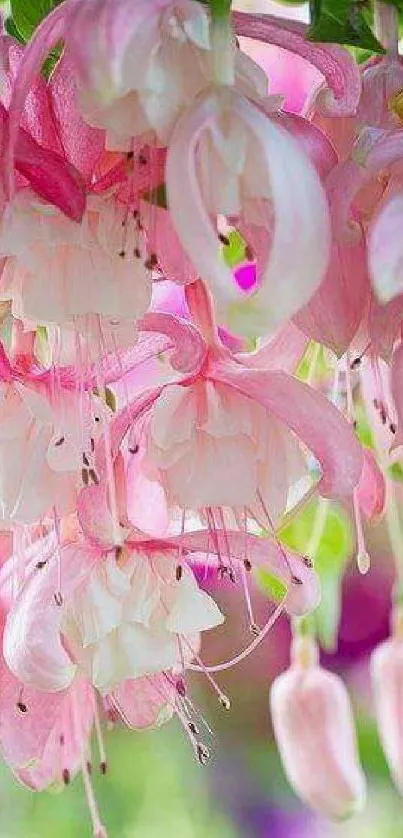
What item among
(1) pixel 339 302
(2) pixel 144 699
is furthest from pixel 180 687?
(1) pixel 339 302

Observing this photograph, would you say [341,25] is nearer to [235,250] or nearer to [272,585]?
[235,250]

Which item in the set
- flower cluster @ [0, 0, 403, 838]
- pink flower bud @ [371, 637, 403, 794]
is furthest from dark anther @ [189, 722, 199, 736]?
pink flower bud @ [371, 637, 403, 794]

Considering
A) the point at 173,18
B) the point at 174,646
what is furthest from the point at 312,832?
the point at 173,18

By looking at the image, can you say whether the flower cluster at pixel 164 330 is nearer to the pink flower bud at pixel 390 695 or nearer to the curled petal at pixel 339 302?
the curled petal at pixel 339 302

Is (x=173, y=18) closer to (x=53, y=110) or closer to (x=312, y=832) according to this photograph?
(x=53, y=110)

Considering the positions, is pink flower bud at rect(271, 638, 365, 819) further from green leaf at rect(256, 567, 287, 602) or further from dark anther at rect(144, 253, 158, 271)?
dark anther at rect(144, 253, 158, 271)

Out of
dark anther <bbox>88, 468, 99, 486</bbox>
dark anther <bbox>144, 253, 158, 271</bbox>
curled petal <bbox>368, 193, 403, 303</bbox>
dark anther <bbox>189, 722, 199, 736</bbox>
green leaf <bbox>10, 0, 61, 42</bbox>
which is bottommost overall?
dark anther <bbox>189, 722, 199, 736</bbox>

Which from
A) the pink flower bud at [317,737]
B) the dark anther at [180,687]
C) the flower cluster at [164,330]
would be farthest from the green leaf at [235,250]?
the pink flower bud at [317,737]
